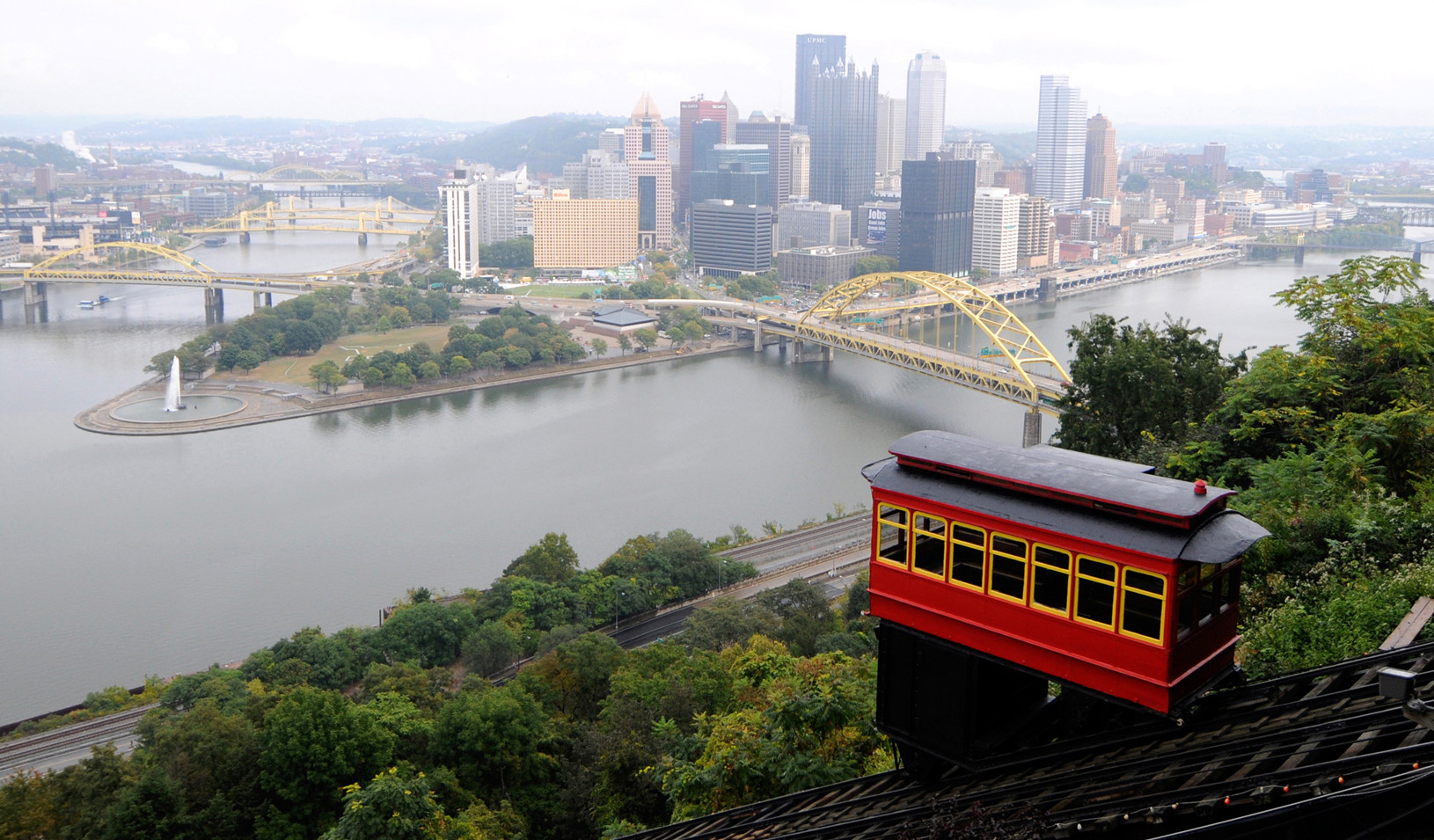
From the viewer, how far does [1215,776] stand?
2.79 metres

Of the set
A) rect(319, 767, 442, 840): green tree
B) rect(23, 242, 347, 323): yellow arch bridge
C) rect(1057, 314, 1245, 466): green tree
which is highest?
rect(1057, 314, 1245, 466): green tree

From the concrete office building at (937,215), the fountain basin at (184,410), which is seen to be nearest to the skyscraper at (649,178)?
the concrete office building at (937,215)

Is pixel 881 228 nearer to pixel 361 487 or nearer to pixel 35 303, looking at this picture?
pixel 35 303

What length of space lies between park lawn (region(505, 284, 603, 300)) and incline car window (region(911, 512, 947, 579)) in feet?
105

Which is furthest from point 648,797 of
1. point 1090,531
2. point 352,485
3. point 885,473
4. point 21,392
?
point 21,392

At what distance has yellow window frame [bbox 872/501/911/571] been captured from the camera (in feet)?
11.4

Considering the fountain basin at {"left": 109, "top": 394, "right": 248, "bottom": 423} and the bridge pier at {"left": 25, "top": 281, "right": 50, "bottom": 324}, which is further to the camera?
the bridge pier at {"left": 25, "top": 281, "right": 50, "bottom": 324}

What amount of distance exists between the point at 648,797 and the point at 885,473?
3056mm

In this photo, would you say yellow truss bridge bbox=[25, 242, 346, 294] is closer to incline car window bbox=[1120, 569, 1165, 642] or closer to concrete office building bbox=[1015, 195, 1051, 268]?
concrete office building bbox=[1015, 195, 1051, 268]

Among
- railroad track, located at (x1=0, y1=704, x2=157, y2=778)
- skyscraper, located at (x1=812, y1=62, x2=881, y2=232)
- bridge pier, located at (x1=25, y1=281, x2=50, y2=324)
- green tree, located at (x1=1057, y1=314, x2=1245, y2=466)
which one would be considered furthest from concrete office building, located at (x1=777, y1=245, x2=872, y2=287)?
railroad track, located at (x1=0, y1=704, x2=157, y2=778)

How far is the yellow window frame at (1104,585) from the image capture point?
3.01 meters

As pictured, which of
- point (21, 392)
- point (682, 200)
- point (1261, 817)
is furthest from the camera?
point (682, 200)

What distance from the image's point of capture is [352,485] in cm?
1634

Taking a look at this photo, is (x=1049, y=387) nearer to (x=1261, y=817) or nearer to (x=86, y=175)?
(x=1261, y=817)
